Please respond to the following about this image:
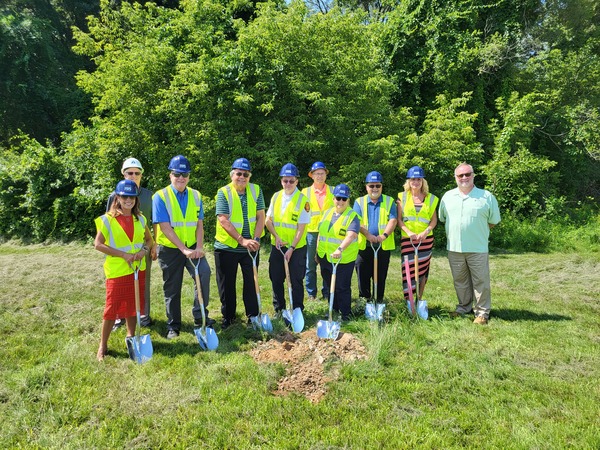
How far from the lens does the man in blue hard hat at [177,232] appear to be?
15.3 ft

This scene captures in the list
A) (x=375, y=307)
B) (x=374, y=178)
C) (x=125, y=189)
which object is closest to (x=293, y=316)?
(x=375, y=307)

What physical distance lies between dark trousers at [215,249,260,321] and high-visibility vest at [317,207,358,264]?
3.35ft

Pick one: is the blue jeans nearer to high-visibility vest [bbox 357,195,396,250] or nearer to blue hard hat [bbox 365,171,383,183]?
high-visibility vest [bbox 357,195,396,250]

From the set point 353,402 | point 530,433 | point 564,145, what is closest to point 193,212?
point 353,402

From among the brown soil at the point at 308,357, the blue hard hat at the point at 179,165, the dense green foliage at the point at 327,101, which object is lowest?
the brown soil at the point at 308,357

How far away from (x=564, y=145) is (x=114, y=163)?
719 inches

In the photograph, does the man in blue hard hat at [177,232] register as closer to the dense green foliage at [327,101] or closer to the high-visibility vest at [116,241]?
the high-visibility vest at [116,241]

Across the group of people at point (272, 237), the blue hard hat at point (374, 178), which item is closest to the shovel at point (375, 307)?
the group of people at point (272, 237)

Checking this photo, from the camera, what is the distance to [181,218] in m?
4.75

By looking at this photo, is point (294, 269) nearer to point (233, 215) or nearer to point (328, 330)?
point (328, 330)

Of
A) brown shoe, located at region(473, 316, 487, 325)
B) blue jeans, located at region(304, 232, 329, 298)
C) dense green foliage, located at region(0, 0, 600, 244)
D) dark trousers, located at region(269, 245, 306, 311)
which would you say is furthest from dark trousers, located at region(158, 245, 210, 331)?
dense green foliage, located at region(0, 0, 600, 244)

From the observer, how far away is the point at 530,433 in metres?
3.06

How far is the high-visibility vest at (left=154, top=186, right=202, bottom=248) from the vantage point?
15.5 ft

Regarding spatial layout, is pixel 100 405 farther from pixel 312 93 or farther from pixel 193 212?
pixel 312 93
